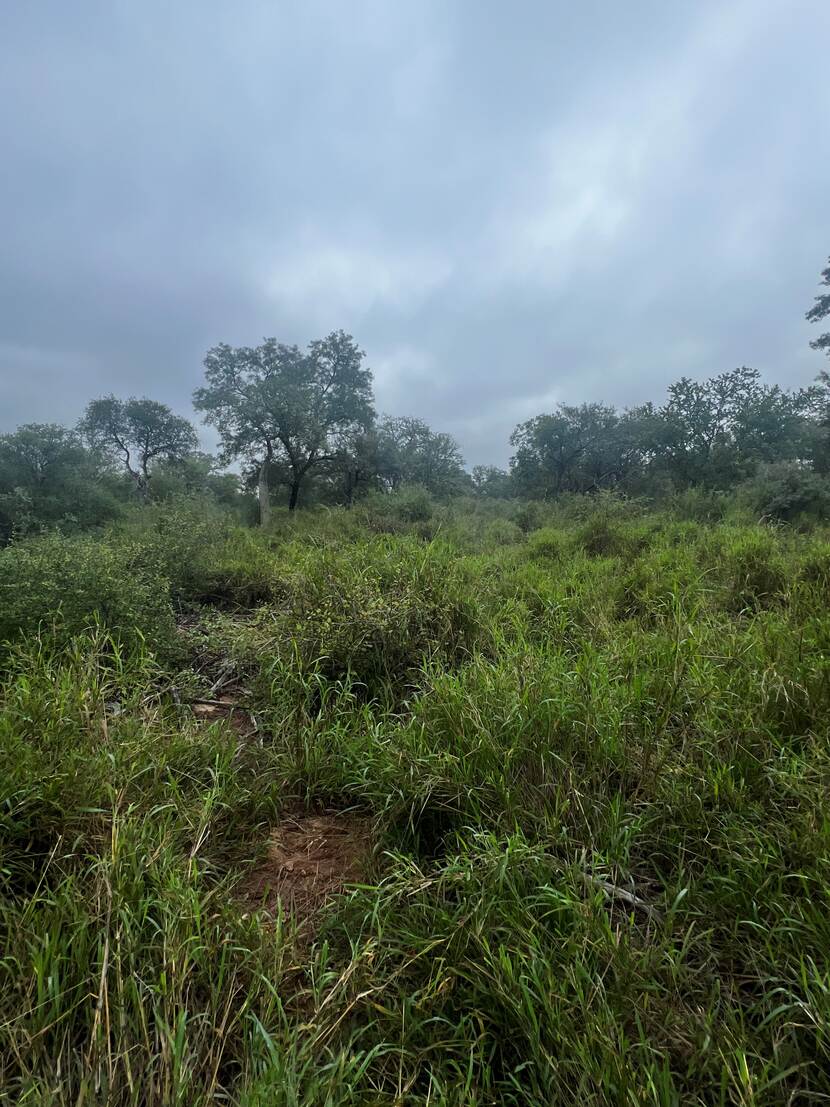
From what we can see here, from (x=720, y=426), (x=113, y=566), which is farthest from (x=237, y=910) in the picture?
(x=720, y=426)

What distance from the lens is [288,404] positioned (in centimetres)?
1778

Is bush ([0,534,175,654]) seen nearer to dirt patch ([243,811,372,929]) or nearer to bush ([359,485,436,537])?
dirt patch ([243,811,372,929])

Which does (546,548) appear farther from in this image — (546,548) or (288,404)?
(288,404)

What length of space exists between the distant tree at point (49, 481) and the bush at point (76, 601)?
12785 millimetres

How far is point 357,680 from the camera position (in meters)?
2.85

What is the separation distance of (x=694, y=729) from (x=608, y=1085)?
56.6 inches

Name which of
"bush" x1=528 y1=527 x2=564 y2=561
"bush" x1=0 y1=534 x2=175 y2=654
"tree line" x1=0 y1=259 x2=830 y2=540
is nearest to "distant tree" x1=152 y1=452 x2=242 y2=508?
"tree line" x1=0 y1=259 x2=830 y2=540

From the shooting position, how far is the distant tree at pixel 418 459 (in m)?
22.0

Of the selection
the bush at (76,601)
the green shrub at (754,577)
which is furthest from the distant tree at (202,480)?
the green shrub at (754,577)

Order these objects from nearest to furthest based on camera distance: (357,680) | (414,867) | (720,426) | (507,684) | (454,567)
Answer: (414,867), (507,684), (357,680), (454,567), (720,426)

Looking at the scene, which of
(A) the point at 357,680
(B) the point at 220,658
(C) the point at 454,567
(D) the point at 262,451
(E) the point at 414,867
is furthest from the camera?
(D) the point at 262,451

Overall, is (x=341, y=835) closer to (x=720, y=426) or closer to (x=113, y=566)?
(x=113, y=566)

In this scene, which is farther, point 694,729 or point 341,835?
point 694,729

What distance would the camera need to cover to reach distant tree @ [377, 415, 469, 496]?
22.0m
